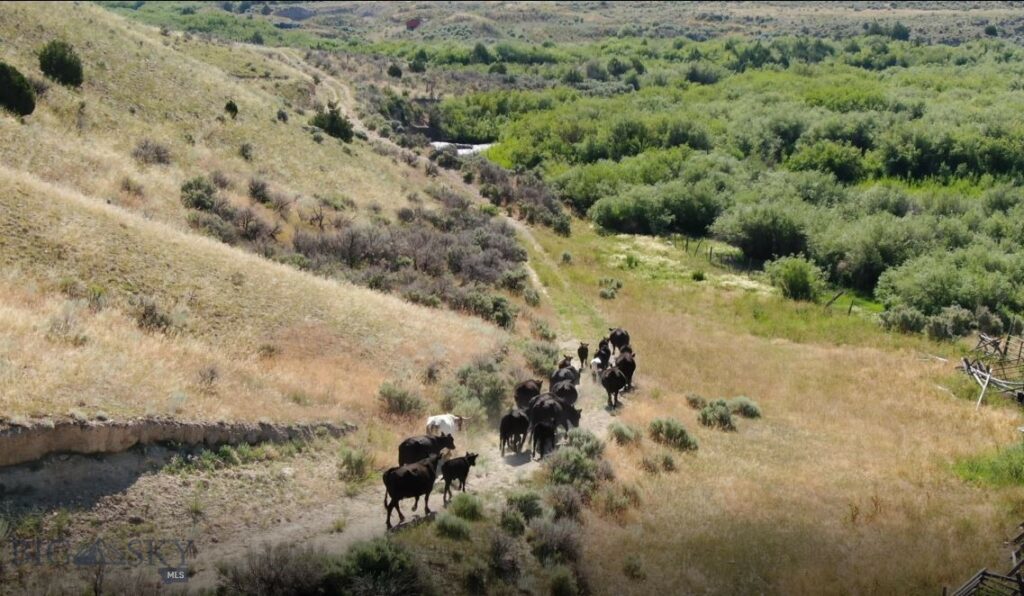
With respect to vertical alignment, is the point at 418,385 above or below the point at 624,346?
above

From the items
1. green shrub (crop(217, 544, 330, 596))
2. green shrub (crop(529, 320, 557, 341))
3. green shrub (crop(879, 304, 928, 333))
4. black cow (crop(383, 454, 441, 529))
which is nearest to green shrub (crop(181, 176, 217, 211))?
green shrub (crop(529, 320, 557, 341))

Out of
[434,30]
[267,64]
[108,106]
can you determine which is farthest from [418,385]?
[434,30]

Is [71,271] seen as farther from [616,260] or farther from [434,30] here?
[434,30]

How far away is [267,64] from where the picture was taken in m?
73.5

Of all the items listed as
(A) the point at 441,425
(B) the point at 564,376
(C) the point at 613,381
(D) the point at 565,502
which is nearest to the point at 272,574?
(D) the point at 565,502

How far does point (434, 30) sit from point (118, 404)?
563 feet

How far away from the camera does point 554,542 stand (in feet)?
44.6

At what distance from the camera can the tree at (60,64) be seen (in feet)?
117

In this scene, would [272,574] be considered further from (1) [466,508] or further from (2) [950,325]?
(2) [950,325]

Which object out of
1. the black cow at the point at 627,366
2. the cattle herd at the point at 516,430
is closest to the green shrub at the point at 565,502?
the cattle herd at the point at 516,430

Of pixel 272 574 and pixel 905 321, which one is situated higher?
pixel 272 574

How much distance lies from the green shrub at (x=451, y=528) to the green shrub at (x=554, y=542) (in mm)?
1297

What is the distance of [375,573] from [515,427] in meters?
7.13

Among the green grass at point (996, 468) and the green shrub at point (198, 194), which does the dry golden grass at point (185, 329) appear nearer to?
the green shrub at point (198, 194)
